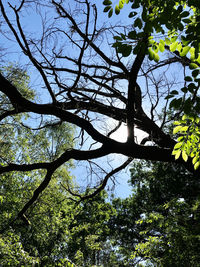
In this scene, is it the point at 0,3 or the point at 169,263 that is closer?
the point at 0,3

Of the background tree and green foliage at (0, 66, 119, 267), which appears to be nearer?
the background tree

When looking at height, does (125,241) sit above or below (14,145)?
below

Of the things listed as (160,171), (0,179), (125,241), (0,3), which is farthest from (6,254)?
(125,241)

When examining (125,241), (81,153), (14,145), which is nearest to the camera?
(81,153)

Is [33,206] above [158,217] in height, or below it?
above

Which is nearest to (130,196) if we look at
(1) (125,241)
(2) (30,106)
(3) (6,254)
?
(1) (125,241)

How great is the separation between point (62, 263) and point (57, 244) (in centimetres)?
110

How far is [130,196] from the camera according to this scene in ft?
64.3

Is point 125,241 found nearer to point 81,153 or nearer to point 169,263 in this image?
point 169,263

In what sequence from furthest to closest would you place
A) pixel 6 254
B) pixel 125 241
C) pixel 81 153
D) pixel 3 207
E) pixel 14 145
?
pixel 125 241 → pixel 14 145 → pixel 3 207 → pixel 6 254 → pixel 81 153

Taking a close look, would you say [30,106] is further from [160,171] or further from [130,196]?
[130,196]

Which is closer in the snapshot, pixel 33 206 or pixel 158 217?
pixel 158 217

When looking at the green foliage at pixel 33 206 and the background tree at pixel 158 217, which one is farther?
the green foliage at pixel 33 206

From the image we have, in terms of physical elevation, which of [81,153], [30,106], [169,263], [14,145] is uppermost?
[14,145]
